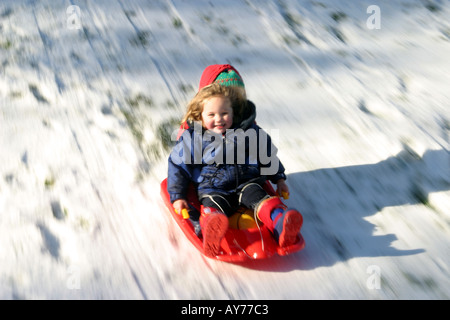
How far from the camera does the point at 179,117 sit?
9.42 feet

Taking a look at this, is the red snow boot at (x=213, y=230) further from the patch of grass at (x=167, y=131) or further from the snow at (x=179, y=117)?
the patch of grass at (x=167, y=131)

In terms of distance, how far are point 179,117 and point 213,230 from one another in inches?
43.5

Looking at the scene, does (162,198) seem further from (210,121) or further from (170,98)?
A: (170,98)

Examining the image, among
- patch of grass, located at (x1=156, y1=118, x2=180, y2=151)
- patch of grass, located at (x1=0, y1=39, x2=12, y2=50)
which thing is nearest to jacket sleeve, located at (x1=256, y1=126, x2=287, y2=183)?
patch of grass, located at (x1=156, y1=118, x2=180, y2=151)

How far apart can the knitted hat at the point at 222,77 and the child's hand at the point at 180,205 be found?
1.80ft

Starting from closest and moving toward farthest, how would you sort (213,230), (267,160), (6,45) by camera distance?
1. (213,230)
2. (267,160)
3. (6,45)

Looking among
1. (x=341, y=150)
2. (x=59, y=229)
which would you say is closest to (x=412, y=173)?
(x=341, y=150)

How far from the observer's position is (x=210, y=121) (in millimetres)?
2158

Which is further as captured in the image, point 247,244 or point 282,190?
point 282,190

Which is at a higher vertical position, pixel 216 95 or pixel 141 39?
pixel 216 95

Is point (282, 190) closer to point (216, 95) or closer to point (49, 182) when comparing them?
point (216, 95)

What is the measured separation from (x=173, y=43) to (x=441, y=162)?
1.86 metres

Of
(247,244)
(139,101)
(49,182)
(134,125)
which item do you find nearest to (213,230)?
(247,244)

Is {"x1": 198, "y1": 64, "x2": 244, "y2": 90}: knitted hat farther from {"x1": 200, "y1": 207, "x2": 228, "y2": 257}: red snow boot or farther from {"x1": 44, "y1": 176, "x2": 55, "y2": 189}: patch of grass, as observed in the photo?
{"x1": 44, "y1": 176, "x2": 55, "y2": 189}: patch of grass
